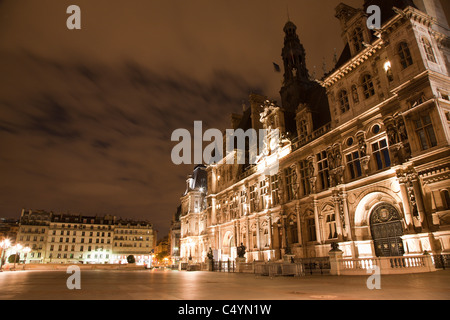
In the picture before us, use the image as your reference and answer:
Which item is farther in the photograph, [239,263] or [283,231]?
[283,231]

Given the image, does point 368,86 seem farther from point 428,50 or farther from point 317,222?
point 317,222

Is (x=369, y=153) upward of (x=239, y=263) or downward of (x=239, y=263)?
upward

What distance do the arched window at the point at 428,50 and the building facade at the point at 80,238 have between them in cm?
8449

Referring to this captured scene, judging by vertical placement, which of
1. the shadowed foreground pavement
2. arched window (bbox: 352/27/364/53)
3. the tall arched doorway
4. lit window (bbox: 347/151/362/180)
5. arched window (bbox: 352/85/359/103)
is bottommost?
the shadowed foreground pavement

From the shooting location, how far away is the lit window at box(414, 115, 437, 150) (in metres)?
16.5

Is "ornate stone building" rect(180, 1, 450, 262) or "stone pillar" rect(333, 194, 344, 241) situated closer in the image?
"ornate stone building" rect(180, 1, 450, 262)

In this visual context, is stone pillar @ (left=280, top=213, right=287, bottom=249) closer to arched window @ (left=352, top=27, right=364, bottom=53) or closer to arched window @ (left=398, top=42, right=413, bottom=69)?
arched window @ (left=352, top=27, right=364, bottom=53)

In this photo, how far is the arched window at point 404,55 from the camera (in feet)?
61.5

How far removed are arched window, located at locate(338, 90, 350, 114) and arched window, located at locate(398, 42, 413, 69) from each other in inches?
215

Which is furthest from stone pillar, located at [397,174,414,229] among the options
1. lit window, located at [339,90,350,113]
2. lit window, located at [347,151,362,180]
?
lit window, located at [339,90,350,113]

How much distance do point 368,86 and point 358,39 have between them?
4.39m

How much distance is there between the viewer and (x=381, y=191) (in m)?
19.7

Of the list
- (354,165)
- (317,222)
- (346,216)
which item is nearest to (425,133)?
(354,165)

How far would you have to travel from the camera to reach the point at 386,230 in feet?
65.7
